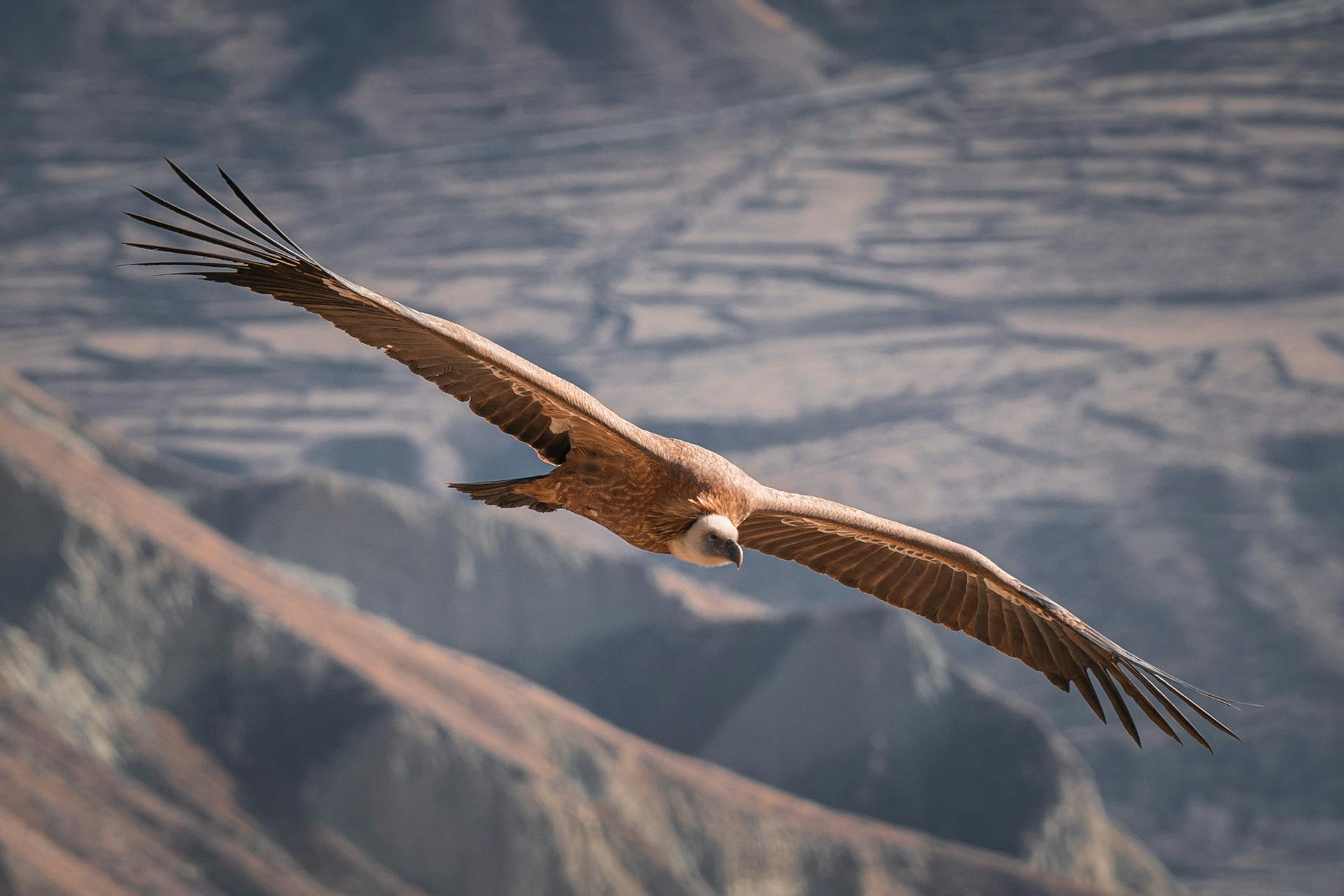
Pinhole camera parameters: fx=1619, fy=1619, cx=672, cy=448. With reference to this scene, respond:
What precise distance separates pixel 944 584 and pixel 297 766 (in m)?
28.9

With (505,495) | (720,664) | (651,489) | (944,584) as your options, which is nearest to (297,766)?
(720,664)

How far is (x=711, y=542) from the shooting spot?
6930mm

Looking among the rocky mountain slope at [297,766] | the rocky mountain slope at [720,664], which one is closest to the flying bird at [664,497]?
the rocky mountain slope at [297,766]

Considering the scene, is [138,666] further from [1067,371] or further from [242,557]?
[1067,371]

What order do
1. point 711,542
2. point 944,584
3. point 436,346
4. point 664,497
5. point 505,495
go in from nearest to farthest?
point 711,542 → point 436,346 → point 664,497 → point 505,495 → point 944,584

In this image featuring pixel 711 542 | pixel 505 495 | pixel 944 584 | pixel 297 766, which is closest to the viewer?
pixel 711 542

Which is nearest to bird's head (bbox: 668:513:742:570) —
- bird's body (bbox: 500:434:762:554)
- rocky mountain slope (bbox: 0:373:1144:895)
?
bird's body (bbox: 500:434:762:554)

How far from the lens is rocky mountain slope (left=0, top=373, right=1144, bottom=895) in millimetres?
32438

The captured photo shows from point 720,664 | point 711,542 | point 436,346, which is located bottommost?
point 720,664

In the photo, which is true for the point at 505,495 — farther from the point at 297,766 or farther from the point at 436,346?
the point at 297,766

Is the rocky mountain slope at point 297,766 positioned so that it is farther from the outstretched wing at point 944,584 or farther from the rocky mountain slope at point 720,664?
the outstretched wing at point 944,584

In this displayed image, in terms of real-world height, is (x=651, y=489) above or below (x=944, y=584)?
above

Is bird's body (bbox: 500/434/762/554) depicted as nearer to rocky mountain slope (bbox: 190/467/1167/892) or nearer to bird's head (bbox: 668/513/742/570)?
bird's head (bbox: 668/513/742/570)

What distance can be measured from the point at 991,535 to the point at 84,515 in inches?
1614
